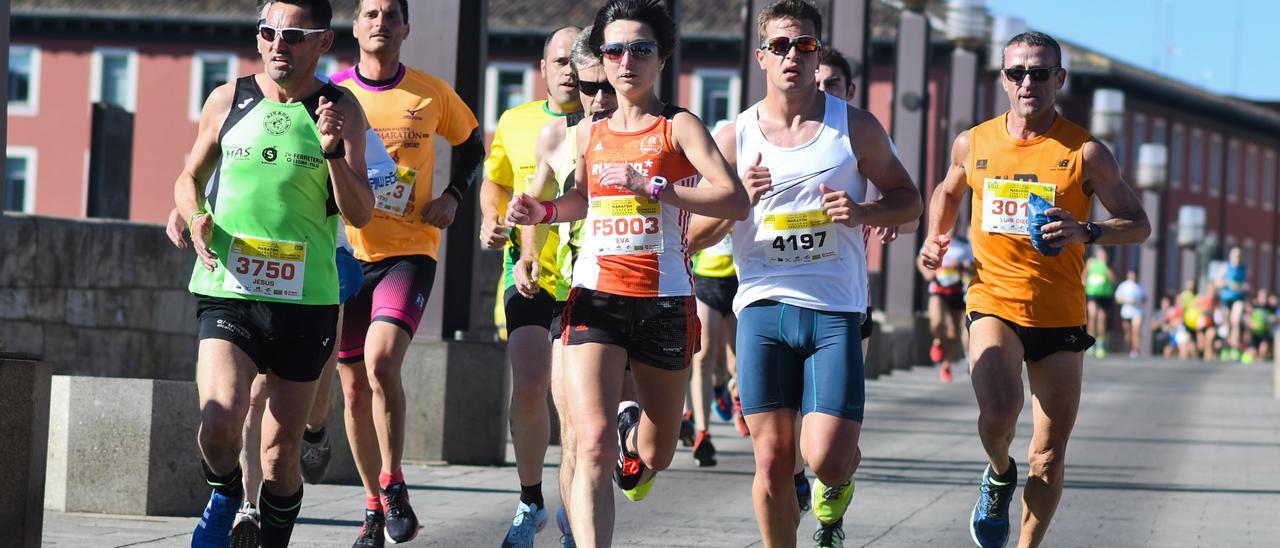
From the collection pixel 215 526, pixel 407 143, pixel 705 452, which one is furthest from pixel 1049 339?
pixel 705 452

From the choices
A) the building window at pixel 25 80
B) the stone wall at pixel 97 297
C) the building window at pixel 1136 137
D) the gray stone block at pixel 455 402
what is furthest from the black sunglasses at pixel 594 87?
the building window at pixel 1136 137

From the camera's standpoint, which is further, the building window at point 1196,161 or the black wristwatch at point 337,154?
the building window at point 1196,161

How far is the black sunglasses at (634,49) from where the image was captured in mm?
7113

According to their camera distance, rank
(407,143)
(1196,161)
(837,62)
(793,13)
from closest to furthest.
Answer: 1. (793,13)
2. (407,143)
3. (837,62)
4. (1196,161)

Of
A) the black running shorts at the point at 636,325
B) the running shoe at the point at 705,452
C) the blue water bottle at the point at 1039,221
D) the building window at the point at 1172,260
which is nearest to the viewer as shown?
the black running shorts at the point at 636,325

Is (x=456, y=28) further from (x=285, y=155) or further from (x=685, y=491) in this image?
(x=285, y=155)

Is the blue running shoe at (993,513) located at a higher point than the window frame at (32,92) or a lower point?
lower

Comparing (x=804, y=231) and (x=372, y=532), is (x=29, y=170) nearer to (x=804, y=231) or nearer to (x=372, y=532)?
(x=372, y=532)

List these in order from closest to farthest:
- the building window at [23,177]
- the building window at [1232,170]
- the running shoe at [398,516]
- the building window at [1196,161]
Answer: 1. the running shoe at [398,516]
2. the building window at [23,177]
3. the building window at [1196,161]
4. the building window at [1232,170]

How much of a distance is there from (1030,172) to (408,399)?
5.00m

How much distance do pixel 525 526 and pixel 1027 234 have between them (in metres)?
2.18

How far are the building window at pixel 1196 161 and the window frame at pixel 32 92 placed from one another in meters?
39.7

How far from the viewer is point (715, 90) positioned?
5950cm

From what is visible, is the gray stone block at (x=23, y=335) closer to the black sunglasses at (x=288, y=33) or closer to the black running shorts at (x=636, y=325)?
the black sunglasses at (x=288, y=33)
